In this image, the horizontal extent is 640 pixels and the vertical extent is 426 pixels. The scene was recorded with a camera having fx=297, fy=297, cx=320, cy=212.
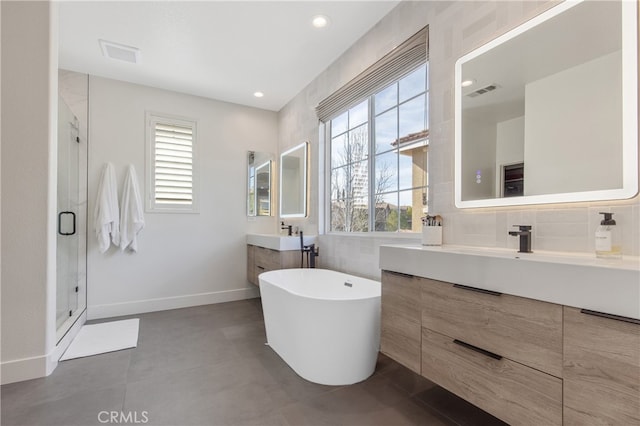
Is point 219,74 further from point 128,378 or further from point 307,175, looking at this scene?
point 128,378

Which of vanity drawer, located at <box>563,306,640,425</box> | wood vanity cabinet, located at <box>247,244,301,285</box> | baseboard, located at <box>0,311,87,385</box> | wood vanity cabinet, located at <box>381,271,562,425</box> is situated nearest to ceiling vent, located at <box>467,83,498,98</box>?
wood vanity cabinet, located at <box>381,271,562,425</box>

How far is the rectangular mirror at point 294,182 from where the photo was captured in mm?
3789

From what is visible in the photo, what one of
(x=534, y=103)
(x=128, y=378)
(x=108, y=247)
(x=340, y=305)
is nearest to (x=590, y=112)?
(x=534, y=103)

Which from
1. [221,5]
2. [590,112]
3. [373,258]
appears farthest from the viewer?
[373,258]

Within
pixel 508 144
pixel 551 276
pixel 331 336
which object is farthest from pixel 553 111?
pixel 331 336

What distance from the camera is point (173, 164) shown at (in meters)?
3.83

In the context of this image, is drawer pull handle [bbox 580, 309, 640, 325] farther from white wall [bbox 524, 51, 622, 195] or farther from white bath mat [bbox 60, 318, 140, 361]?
white bath mat [bbox 60, 318, 140, 361]

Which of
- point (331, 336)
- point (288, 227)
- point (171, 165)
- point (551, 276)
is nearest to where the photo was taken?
point (551, 276)

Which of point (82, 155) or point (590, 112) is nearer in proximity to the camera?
point (590, 112)

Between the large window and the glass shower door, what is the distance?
2.59 meters

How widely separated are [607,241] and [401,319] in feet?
3.22

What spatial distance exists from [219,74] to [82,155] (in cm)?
178

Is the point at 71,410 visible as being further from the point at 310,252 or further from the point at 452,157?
the point at 452,157

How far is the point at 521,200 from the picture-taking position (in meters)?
1.57
